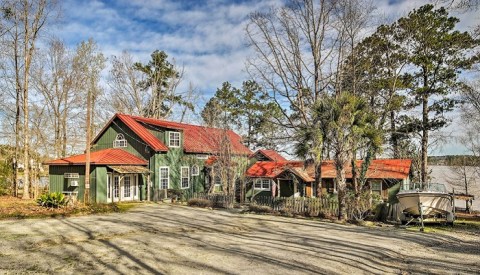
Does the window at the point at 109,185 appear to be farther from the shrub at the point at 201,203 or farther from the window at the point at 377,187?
the window at the point at 377,187

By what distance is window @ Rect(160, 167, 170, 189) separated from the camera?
2747 centimetres

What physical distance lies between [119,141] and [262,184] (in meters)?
12.9

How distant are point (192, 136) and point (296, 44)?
549 inches

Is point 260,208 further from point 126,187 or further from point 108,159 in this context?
point 108,159

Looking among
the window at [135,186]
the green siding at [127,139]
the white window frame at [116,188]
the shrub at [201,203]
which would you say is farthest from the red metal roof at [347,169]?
the white window frame at [116,188]

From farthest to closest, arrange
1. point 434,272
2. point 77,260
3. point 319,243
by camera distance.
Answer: point 319,243, point 77,260, point 434,272

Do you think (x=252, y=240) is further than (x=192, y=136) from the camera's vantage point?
No

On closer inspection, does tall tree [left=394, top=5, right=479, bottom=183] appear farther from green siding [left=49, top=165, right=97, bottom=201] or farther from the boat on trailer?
green siding [left=49, top=165, right=97, bottom=201]

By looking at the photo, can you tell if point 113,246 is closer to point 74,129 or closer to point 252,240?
point 252,240

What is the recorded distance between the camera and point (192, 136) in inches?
1278

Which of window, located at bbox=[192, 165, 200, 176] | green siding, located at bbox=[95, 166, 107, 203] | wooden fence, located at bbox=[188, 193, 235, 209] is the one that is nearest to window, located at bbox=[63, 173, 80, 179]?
green siding, located at bbox=[95, 166, 107, 203]

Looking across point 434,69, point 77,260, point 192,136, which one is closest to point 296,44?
point 434,69

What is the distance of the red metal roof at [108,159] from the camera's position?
2366 centimetres

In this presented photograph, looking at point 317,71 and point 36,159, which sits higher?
point 317,71
